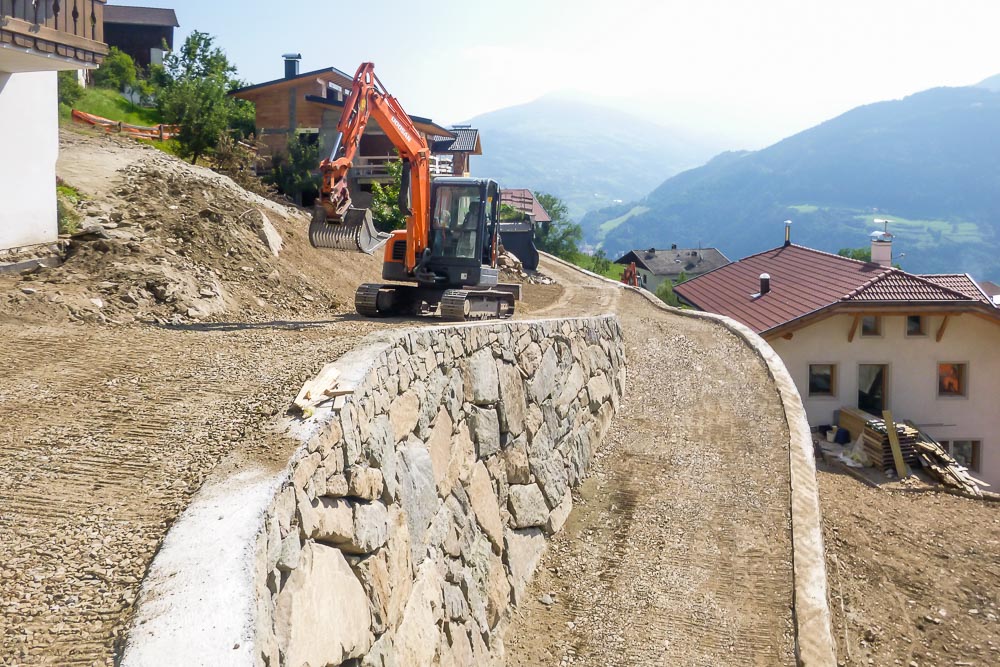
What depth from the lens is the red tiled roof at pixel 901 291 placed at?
24.4m

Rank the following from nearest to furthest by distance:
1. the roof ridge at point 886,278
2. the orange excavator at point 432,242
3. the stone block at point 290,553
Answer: the stone block at point 290,553 < the orange excavator at point 432,242 < the roof ridge at point 886,278

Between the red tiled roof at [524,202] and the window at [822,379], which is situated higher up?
the red tiled roof at [524,202]

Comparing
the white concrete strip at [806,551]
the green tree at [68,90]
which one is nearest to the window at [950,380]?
the white concrete strip at [806,551]

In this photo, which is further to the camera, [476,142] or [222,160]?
[476,142]

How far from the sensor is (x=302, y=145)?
1350 inches

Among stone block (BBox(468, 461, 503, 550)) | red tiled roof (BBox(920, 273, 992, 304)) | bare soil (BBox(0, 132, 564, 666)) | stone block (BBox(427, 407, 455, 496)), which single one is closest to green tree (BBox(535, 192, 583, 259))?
red tiled roof (BBox(920, 273, 992, 304))

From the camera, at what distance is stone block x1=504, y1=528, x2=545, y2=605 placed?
32.8ft

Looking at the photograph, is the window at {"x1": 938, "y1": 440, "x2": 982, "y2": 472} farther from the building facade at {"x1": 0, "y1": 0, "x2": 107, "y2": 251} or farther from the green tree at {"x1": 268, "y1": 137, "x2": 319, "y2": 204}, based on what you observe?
the building facade at {"x1": 0, "y1": 0, "x2": 107, "y2": 251}

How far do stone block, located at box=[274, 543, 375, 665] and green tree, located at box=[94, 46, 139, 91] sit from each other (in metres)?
49.5

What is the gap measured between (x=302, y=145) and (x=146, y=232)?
65.8ft

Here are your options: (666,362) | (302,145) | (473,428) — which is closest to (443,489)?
(473,428)

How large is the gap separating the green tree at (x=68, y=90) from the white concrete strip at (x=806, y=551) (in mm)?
34331

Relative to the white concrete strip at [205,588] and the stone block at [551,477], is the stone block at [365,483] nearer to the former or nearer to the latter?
the white concrete strip at [205,588]

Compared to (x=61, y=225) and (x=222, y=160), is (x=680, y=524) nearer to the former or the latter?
(x=61, y=225)
